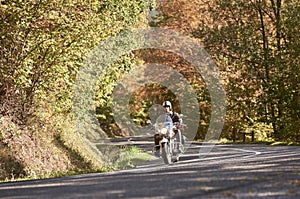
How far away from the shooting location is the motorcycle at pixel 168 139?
1834 centimetres

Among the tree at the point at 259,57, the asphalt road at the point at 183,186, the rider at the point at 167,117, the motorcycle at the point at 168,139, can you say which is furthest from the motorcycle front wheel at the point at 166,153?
the tree at the point at 259,57

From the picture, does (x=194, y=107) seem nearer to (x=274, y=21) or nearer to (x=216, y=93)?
(x=216, y=93)

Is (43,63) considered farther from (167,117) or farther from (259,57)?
(259,57)

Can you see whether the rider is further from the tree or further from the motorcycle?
the tree

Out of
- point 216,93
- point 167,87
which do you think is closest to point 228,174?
point 216,93

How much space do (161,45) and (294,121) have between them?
1368cm

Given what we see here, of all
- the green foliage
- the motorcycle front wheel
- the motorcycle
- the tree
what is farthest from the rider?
the tree

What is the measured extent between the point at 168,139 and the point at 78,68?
3684 millimetres

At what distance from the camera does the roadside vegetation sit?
17.6 m

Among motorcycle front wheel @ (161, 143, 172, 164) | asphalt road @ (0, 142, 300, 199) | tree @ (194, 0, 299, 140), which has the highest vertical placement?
tree @ (194, 0, 299, 140)

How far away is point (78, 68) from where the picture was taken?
66.6 ft

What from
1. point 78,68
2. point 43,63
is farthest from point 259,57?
point 43,63

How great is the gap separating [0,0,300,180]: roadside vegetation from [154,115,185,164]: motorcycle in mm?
1822

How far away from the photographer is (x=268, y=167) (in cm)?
1294
